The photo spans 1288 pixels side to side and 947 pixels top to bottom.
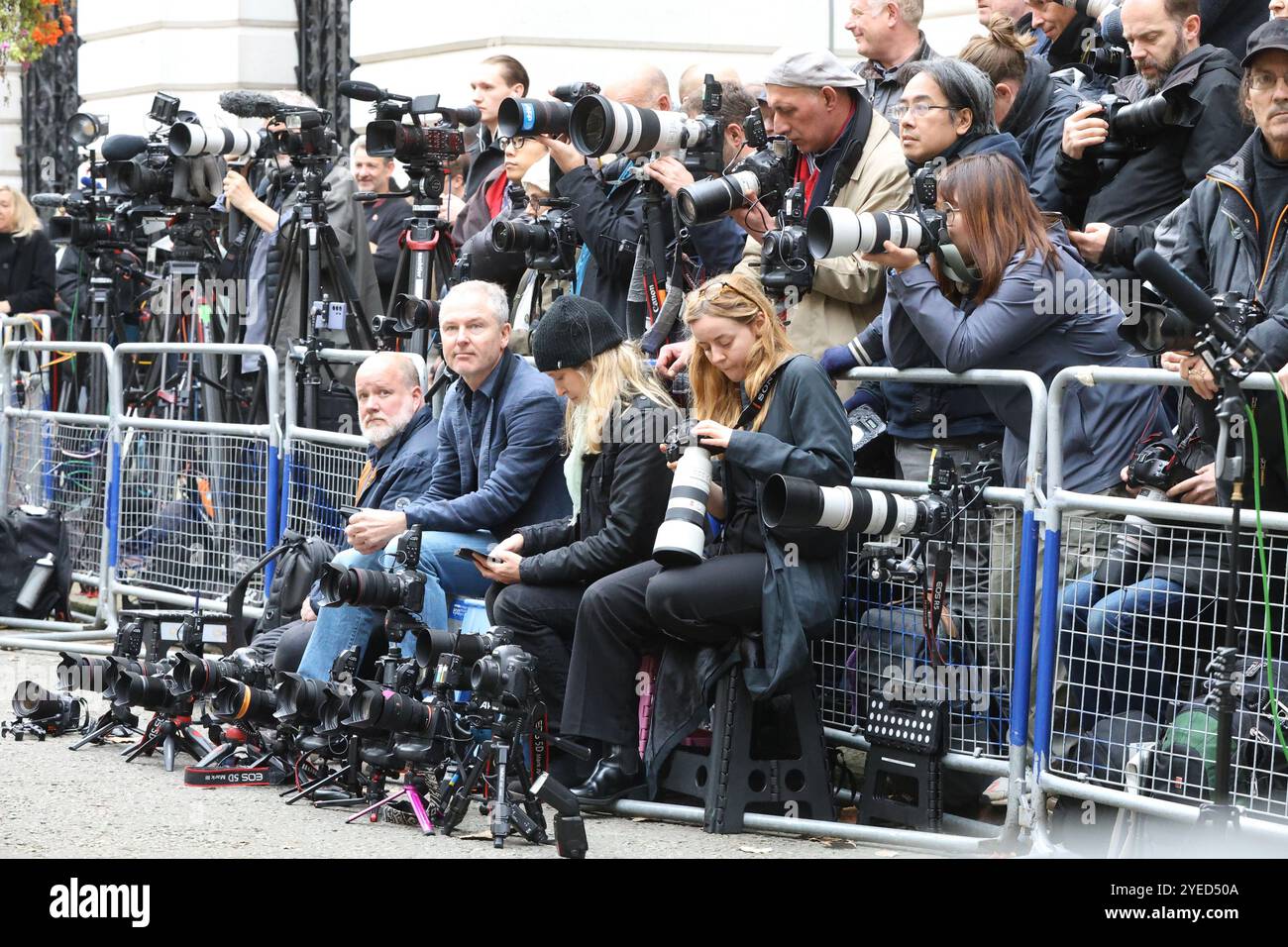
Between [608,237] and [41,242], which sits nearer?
[608,237]

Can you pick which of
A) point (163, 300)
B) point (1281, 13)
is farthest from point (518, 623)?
point (163, 300)

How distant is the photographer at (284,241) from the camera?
8.71 m

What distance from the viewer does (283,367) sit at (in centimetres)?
864

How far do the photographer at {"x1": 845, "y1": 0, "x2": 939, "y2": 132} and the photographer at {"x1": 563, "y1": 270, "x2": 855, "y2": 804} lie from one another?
5.20 feet

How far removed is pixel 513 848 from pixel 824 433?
4.97 ft

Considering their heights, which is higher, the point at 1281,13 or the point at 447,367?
the point at 1281,13

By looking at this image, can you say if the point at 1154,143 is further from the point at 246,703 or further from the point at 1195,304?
the point at 246,703

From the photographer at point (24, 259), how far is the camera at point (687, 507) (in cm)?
702

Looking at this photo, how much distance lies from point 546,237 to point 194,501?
8.93 ft

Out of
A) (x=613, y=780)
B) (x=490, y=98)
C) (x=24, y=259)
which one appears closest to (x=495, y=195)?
(x=490, y=98)

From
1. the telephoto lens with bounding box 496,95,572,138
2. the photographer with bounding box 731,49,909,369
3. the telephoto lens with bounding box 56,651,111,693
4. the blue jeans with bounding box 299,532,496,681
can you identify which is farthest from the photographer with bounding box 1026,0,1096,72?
the telephoto lens with bounding box 56,651,111,693

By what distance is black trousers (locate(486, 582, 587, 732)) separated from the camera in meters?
6.26

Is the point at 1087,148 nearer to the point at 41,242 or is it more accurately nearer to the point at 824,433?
the point at 824,433

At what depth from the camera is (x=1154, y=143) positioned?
20.3 feet
